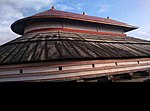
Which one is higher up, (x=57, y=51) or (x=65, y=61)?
(x=57, y=51)

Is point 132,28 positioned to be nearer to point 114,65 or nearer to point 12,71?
point 114,65

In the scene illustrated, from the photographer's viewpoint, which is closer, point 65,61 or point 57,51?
point 65,61

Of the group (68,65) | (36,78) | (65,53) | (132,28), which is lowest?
(36,78)

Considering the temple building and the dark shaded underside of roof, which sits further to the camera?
the dark shaded underside of roof

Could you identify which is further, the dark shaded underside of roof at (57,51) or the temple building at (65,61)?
the dark shaded underside of roof at (57,51)
